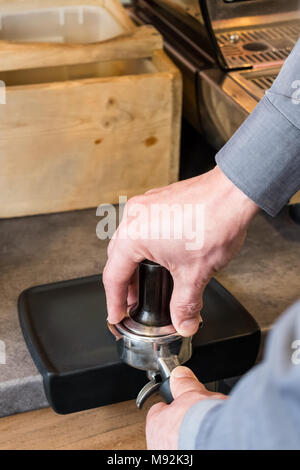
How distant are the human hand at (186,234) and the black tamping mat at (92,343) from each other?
0.10 meters

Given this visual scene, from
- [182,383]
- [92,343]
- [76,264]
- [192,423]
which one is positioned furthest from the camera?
[76,264]

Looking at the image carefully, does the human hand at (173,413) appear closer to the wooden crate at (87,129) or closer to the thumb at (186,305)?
the thumb at (186,305)

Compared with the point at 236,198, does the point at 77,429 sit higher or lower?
lower

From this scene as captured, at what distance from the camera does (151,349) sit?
2.28ft

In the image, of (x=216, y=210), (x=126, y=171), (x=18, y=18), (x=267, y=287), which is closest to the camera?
(x=216, y=210)

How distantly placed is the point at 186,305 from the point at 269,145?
18 centimetres

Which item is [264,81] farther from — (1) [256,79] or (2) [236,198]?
(2) [236,198]

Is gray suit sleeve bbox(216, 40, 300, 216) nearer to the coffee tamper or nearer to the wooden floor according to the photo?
the coffee tamper

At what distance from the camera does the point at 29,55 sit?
36.5 inches

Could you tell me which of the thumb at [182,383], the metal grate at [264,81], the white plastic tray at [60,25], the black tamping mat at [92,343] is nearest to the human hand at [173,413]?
the thumb at [182,383]

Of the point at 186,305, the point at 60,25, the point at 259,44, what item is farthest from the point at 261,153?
the point at 60,25

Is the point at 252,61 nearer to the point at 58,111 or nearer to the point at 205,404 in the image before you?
the point at 58,111

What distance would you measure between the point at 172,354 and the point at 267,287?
0.76 feet
